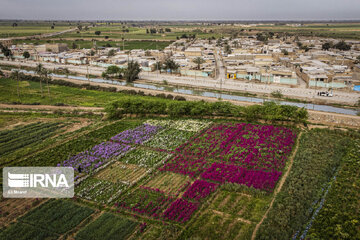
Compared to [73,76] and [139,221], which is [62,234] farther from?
[73,76]

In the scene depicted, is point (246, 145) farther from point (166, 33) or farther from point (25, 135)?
point (166, 33)

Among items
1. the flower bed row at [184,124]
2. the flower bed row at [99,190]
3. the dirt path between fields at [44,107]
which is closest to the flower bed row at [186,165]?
the flower bed row at [99,190]

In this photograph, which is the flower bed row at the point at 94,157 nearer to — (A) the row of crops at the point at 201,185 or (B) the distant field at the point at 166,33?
(A) the row of crops at the point at 201,185

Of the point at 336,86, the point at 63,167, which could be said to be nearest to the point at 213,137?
the point at 63,167

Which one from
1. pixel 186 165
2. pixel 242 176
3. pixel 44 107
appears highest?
pixel 44 107

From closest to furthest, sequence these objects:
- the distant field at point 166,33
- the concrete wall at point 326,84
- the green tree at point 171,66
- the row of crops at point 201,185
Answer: the row of crops at point 201,185 → the concrete wall at point 326,84 → the green tree at point 171,66 → the distant field at point 166,33

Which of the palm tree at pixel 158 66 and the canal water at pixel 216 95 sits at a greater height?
the palm tree at pixel 158 66

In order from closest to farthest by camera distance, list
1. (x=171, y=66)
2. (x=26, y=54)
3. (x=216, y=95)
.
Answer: (x=216, y=95) → (x=171, y=66) → (x=26, y=54)

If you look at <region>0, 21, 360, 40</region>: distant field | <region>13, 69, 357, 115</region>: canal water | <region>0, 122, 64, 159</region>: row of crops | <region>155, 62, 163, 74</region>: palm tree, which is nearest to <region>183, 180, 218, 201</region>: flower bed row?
<region>0, 122, 64, 159</region>: row of crops

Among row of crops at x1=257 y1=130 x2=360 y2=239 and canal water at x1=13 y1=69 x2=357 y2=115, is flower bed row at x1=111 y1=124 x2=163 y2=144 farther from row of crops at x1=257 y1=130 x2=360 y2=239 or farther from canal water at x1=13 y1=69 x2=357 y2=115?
canal water at x1=13 y1=69 x2=357 y2=115

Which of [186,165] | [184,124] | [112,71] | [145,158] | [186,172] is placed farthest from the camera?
[112,71]

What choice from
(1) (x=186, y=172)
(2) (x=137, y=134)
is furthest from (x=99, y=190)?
(2) (x=137, y=134)
